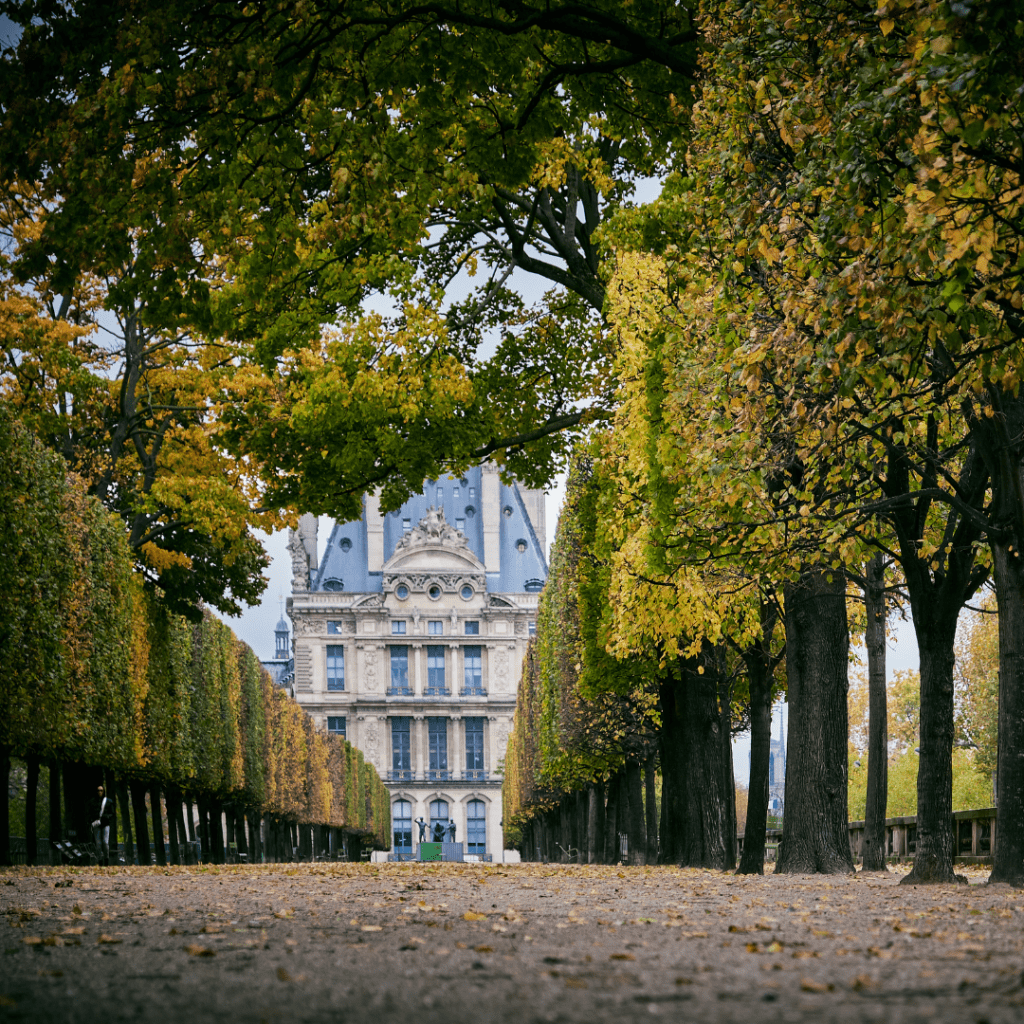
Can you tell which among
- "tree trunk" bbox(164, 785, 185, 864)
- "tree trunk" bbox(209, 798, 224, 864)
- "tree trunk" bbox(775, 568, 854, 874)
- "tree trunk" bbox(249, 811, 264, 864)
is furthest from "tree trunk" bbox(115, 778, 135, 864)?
"tree trunk" bbox(775, 568, 854, 874)

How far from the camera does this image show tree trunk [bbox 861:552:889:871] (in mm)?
22422

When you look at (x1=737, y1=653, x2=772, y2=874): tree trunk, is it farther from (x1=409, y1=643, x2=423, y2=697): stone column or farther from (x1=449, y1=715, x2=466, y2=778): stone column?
(x1=409, y1=643, x2=423, y2=697): stone column

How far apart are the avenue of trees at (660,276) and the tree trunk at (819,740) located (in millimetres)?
43

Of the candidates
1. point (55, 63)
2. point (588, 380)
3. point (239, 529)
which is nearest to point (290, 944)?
point (55, 63)

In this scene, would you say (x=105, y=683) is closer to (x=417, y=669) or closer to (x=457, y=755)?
(x=457, y=755)

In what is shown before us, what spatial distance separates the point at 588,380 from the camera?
71.6 feet

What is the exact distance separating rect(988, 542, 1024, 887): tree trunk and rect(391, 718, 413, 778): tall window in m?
110

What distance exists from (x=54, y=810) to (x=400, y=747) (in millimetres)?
95846

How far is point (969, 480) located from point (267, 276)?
823 centimetres

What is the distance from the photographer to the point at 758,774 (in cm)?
2259

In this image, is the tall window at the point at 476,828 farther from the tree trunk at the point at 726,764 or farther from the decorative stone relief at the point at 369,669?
the tree trunk at the point at 726,764

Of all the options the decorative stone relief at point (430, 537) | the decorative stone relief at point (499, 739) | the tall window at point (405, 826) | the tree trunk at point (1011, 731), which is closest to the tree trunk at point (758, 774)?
the tree trunk at point (1011, 731)

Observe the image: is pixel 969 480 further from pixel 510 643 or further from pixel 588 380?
pixel 510 643

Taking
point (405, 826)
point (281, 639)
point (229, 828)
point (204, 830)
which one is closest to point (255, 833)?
point (229, 828)
